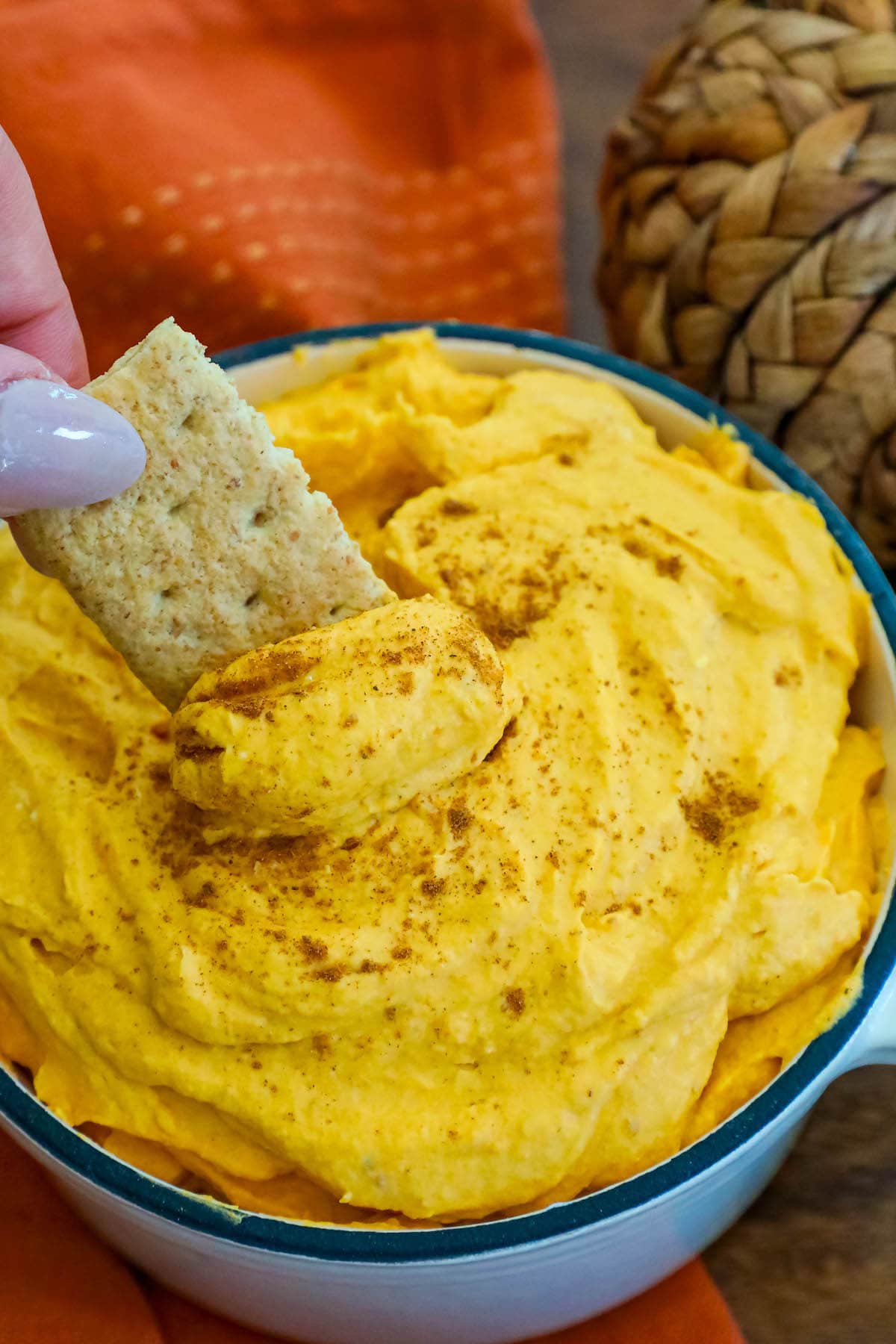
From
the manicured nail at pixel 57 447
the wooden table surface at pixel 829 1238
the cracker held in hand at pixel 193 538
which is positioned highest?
the manicured nail at pixel 57 447

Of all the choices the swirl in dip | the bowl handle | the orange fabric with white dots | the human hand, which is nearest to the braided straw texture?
the swirl in dip

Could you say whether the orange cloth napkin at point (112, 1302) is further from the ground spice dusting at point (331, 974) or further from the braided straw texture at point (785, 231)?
the braided straw texture at point (785, 231)

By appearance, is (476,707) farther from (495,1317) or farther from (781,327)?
(781,327)

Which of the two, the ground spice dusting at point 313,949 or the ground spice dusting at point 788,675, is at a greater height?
the ground spice dusting at point 788,675

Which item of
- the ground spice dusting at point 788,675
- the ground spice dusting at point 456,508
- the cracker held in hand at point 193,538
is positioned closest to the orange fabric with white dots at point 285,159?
the ground spice dusting at point 456,508

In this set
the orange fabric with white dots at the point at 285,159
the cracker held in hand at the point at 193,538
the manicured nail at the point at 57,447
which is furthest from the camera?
the orange fabric with white dots at the point at 285,159

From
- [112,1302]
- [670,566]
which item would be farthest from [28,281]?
[112,1302]

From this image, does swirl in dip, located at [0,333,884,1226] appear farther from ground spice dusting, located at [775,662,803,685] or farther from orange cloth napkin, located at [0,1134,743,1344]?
orange cloth napkin, located at [0,1134,743,1344]
